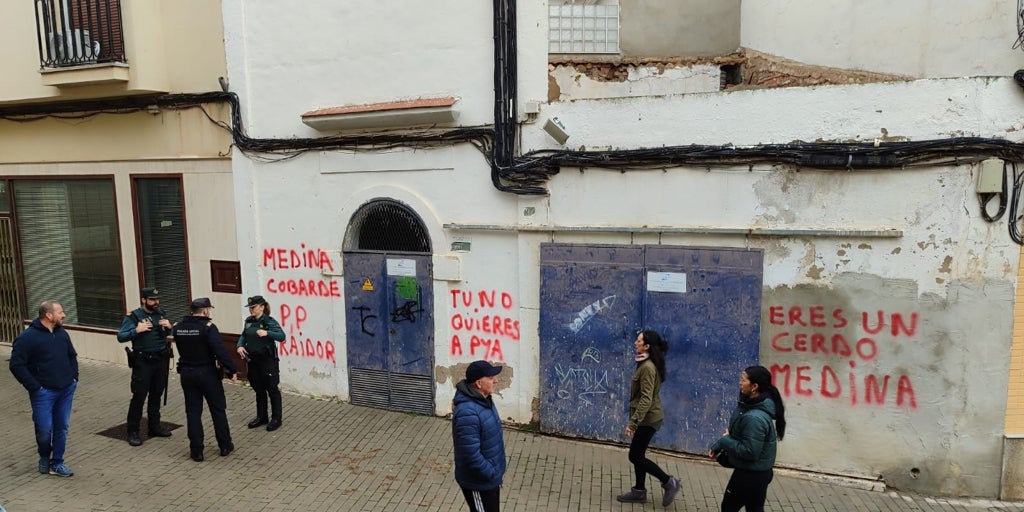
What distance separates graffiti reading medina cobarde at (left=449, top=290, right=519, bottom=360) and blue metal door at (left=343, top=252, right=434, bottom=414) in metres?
0.39

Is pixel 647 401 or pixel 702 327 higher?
pixel 702 327

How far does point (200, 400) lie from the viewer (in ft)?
21.7

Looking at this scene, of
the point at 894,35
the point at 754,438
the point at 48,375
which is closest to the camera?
the point at 754,438

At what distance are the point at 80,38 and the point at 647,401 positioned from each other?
9438mm

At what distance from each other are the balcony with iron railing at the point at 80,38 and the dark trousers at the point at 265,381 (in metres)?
4.73

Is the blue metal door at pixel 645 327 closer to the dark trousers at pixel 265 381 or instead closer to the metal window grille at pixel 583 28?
the dark trousers at pixel 265 381

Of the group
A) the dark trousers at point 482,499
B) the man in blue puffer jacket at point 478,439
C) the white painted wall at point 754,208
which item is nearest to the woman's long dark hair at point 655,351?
the white painted wall at point 754,208

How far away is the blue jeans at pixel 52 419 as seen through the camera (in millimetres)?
6207

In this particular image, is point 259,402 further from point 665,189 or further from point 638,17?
point 638,17

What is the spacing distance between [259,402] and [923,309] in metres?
7.35

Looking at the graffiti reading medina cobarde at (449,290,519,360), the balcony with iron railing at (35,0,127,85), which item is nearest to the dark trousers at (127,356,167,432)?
the graffiti reading medina cobarde at (449,290,519,360)

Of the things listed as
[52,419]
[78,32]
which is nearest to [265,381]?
[52,419]

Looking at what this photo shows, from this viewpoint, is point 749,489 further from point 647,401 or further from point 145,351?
point 145,351

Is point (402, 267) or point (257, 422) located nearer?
point (257, 422)
